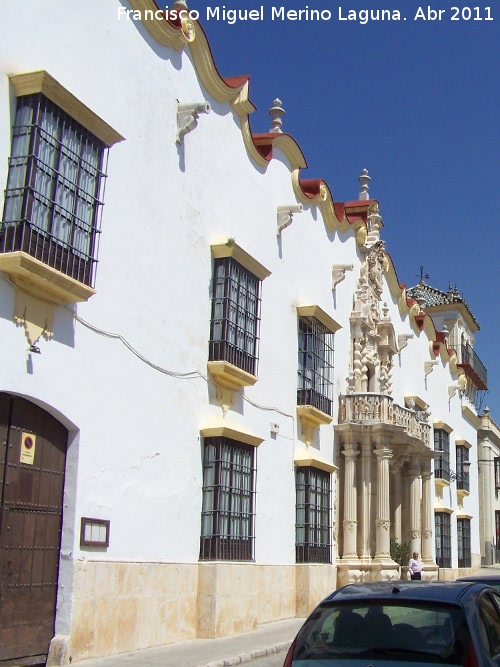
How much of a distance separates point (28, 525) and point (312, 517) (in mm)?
9678

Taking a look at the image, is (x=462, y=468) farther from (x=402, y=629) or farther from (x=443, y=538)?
(x=402, y=629)

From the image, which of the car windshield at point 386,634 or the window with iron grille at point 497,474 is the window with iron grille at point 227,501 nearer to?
the car windshield at point 386,634

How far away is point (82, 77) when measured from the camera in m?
11.2

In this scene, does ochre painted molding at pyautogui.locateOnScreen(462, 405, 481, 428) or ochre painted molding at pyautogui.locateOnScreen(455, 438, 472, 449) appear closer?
ochre painted molding at pyautogui.locateOnScreen(455, 438, 472, 449)

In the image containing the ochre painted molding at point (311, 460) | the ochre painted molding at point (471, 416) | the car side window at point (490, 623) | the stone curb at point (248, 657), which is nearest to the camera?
the car side window at point (490, 623)

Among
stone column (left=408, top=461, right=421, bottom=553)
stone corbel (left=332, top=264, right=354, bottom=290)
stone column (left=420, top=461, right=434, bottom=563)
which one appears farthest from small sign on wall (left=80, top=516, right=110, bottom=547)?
stone column (left=420, top=461, right=434, bottom=563)

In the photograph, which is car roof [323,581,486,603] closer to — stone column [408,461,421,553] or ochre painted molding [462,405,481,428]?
stone column [408,461,421,553]

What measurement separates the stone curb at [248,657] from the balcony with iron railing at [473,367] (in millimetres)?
29821

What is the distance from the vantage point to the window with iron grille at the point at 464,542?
1329 inches

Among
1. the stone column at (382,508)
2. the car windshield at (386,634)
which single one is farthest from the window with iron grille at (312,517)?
the car windshield at (386,634)

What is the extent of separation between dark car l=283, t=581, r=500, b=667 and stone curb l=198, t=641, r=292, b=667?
5.15 metres

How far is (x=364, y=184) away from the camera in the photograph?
26.0m

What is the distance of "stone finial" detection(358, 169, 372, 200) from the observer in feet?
84.6

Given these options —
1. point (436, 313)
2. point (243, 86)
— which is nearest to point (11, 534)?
point (243, 86)
